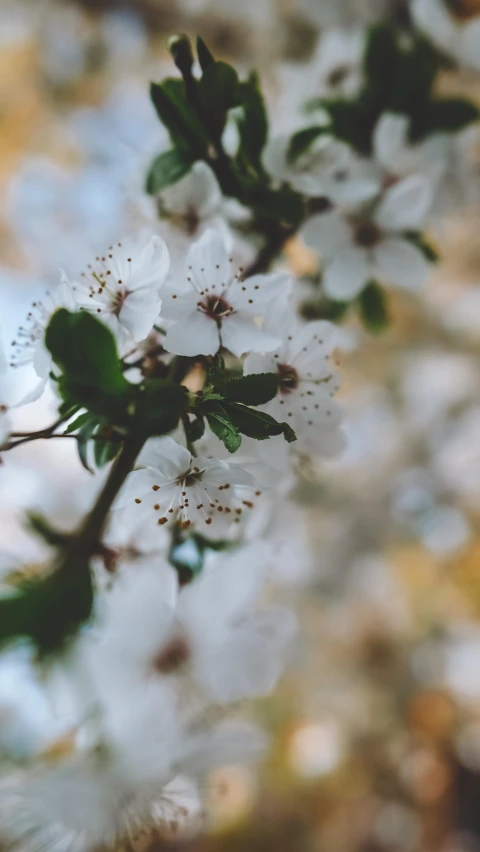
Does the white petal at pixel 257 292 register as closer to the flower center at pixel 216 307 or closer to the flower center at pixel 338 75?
the flower center at pixel 216 307

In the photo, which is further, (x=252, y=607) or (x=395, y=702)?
(x=395, y=702)

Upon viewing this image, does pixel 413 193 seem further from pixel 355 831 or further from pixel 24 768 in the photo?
pixel 355 831

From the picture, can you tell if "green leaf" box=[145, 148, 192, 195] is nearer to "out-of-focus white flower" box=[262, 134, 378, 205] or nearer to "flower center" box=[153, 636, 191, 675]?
"out-of-focus white flower" box=[262, 134, 378, 205]

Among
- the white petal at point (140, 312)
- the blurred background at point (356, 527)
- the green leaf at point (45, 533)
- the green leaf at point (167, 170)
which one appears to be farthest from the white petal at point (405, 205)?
the blurred background at point (356, 527)

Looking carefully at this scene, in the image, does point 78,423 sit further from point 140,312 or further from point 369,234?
point 369,234

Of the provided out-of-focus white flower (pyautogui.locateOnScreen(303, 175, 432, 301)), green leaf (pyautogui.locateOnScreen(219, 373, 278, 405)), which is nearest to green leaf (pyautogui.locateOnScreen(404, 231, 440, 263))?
out-of-focus white flower (pyautogui.locateOnScreen(303, 175, 432, 301))

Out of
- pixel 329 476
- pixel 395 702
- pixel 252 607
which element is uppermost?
pixel 329 476

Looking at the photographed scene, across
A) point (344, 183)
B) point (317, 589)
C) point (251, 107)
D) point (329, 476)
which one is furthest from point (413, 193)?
point (317, 589)
